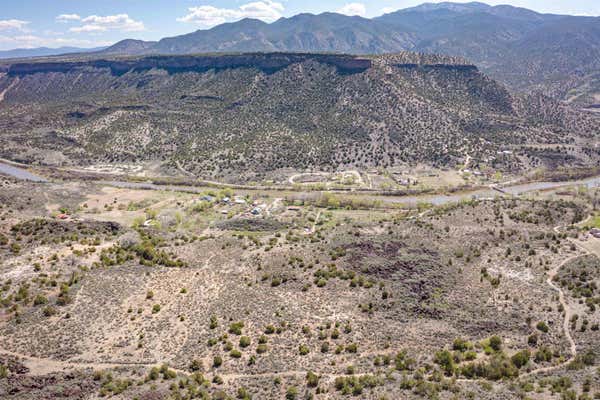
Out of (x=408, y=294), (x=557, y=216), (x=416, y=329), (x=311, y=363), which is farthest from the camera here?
(x=557, y=216)

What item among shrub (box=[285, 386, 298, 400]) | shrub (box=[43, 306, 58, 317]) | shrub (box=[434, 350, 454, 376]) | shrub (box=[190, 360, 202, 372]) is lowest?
shrub (box=[190, 360, 202, 372])

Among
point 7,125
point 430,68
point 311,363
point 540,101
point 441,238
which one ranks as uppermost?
point 430,68

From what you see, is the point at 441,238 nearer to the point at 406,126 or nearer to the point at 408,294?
the point at 408,294

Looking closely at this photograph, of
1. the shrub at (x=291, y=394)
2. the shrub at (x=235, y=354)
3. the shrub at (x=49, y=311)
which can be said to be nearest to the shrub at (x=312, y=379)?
the shrub at (x=291, y=394)

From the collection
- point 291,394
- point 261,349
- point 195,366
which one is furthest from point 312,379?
point 195,366

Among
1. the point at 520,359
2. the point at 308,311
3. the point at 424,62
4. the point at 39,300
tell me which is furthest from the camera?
the point at 424,62

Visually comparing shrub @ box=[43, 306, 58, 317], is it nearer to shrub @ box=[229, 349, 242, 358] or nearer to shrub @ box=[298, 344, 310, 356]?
shrub @ box=[229, 349, 242, 358]

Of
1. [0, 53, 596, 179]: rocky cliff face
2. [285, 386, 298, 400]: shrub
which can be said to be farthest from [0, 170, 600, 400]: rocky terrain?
[0, 53, 596, 179]: rocky cliff face

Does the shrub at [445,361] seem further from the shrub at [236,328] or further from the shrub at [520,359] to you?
the shrub at [236,328]

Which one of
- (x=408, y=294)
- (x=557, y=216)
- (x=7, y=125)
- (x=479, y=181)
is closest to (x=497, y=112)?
(x=479, y=181)

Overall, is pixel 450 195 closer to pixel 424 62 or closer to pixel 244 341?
pixel 244 341

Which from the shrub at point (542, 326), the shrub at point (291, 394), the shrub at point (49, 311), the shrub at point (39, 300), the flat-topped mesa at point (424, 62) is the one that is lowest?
the shrub at point (291, 394)
